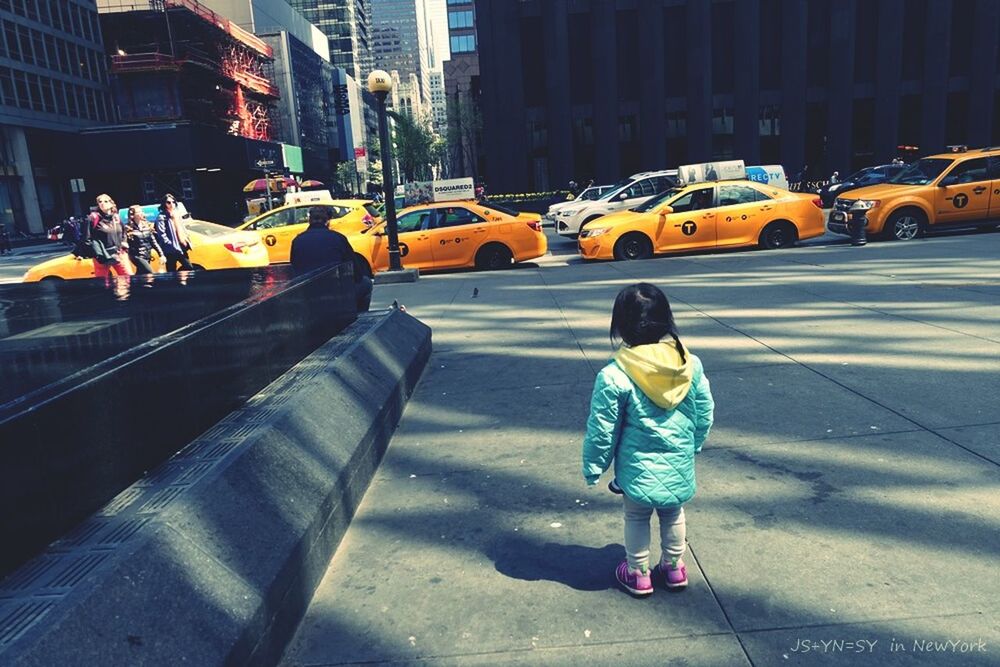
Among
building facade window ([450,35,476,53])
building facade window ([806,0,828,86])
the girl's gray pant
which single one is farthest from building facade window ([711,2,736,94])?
building facade window ([450,35,476,53])

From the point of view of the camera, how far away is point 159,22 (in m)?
55.9

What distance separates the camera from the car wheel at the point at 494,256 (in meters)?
15.6

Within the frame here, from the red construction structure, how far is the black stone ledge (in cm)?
5896

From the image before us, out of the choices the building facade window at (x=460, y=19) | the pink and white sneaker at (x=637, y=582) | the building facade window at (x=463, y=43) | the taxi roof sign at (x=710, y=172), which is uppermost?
the building facade window at (x=460, y=19)

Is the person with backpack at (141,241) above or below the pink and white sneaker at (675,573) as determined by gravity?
above

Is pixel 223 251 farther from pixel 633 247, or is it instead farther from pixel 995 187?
pixel 995 187

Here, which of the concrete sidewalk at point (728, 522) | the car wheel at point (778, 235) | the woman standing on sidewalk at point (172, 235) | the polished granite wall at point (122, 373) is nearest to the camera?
the polished granite wall at point (122, 373)

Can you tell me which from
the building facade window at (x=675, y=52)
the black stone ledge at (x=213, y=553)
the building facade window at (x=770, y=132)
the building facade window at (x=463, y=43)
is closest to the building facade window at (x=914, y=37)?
the building facade window at (x=770, y=132)

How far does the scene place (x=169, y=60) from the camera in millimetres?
54500

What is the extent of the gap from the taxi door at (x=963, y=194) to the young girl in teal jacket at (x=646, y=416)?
15822 mm

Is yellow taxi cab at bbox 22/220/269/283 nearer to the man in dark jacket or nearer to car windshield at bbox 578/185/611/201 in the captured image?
the man in dark jacket

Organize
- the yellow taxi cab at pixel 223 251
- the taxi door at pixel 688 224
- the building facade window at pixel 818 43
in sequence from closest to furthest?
the yellow taxi cab at pixel 223 251 → the taxi door at pixel 688 224 → the building facade window at pixel 818 43

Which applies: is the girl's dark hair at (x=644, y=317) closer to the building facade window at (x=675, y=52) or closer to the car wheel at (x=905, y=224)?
the car wheel at (x=905, y=224)

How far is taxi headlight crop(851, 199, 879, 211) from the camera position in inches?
607
